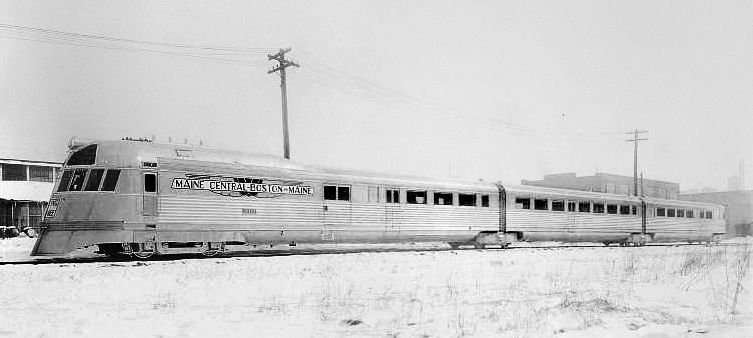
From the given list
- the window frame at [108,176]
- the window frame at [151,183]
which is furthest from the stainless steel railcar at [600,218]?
the window frame at [108,176]

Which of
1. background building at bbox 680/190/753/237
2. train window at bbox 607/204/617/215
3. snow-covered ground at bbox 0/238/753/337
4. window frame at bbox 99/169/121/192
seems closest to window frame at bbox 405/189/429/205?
snow-covered ground at bbox 0/238/753/337

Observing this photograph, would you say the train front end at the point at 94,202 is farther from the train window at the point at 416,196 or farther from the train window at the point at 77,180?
the train window at the point at 416,196

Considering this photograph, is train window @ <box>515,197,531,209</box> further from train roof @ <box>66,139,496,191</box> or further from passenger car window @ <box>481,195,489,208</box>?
train roof @ <box>66,139,496,191</box>

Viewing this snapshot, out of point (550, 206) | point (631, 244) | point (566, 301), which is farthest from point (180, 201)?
point (631, 244)

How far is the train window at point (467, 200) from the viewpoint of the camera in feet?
80.3

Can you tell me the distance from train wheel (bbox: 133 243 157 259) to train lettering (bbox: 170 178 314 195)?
5.95ft

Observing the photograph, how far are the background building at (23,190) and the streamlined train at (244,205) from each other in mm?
23838

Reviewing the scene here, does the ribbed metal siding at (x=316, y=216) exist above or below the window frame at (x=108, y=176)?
below

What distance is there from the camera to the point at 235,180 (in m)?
17.8

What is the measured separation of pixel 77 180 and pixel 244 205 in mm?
4708

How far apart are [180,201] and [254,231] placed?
2.63m

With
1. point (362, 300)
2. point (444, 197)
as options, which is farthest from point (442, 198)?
point (362, 300)

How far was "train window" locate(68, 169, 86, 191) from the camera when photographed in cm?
1569

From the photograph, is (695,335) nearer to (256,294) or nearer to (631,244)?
(256,294)
